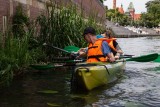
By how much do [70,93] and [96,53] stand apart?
3.96ft

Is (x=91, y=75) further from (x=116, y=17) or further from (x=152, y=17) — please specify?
(x=152, y=17)

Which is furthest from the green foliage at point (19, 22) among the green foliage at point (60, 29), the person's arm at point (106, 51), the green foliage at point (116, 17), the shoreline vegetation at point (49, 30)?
the green foliage at point (116, 17)

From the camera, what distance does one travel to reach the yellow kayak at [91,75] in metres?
7.75

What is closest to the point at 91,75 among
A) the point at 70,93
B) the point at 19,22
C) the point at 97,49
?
the point at 70,93

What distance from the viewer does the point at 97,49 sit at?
8.62 metres

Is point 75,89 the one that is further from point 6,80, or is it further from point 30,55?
point 30,55

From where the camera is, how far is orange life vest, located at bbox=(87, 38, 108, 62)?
857 cm

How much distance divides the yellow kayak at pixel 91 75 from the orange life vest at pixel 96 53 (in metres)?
0.19

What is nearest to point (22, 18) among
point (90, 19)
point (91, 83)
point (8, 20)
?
point (8, 20)

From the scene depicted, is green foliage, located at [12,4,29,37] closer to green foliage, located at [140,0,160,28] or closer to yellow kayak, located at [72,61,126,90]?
yellow kayak, located at [72,61,126,90]

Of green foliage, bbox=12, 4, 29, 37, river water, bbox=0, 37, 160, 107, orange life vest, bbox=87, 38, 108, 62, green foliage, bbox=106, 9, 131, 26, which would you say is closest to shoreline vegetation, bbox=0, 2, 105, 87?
green foliage, bbox=12, 4, 29, 37

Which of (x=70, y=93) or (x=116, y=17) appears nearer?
(x=70, y=93)

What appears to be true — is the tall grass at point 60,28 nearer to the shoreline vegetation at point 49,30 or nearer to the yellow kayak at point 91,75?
the shoreline vegetation at point 49,30

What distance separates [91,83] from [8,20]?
4634 mm
